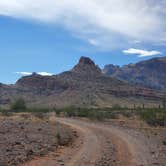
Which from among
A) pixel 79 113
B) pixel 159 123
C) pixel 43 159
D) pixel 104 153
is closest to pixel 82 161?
pixel 43 159

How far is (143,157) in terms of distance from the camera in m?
21.0

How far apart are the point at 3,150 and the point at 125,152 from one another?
6.83 metres

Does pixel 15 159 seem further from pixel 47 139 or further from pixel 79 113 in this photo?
pixel 79 113

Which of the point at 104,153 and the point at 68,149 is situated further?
the point at 68,149

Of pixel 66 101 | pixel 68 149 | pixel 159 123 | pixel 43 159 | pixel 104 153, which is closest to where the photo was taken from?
pixel 43 159

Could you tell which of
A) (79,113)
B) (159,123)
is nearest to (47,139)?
(159,123)

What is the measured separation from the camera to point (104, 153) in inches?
864

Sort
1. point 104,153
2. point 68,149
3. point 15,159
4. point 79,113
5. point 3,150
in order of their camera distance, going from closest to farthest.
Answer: point 15,159 < point 3,150 < point 104,153 < point 68,149 < point 79,113

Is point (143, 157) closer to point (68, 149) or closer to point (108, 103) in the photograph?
point (68, 149)

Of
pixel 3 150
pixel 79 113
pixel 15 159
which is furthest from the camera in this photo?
pixel 79 113

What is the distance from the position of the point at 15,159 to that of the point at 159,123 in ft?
122

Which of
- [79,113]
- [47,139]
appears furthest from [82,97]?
[47,139]

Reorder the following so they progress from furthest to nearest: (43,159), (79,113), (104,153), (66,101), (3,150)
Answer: (66,101) < (79,113) < (104,153) < (3,150) < (43,159)

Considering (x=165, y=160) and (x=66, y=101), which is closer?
(x=165, y=160)
